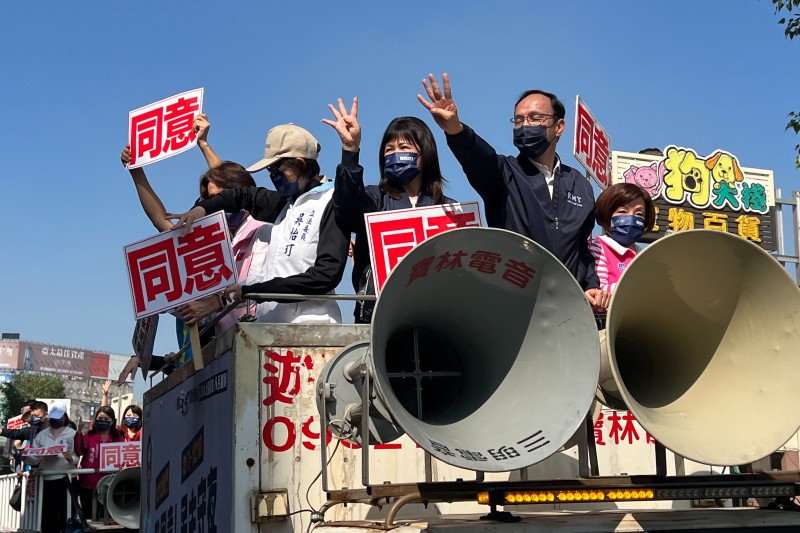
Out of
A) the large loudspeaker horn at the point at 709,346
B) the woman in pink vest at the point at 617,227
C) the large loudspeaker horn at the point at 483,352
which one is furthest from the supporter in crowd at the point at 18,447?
the large loudspeaker horn at the point at 709,346

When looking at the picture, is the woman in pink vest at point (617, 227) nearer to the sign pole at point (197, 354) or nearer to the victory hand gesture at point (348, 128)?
the victory hand gesture at point (348, 128)

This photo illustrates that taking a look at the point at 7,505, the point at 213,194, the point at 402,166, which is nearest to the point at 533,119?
the point at 402,166

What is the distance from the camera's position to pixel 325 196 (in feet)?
16.5

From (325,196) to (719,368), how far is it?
2.16m

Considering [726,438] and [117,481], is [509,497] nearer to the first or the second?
[726,438]

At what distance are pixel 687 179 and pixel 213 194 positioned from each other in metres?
15.4

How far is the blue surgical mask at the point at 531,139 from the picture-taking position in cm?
449

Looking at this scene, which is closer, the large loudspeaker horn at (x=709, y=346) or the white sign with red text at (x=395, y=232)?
the large loudspeaker horn at (x=709, y=346)

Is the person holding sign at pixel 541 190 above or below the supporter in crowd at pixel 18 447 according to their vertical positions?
above

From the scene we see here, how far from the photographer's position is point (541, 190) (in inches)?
178

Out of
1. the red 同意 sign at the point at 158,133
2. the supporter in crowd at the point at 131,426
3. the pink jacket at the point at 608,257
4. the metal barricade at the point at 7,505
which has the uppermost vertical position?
the red 同意 sign at the point at 158,133

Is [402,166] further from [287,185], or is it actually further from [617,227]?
[617,227]

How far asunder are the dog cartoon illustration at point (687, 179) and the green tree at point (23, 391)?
6664 centimetres

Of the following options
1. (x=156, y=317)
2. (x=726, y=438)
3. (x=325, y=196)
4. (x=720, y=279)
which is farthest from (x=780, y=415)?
(x=156, y=317)
